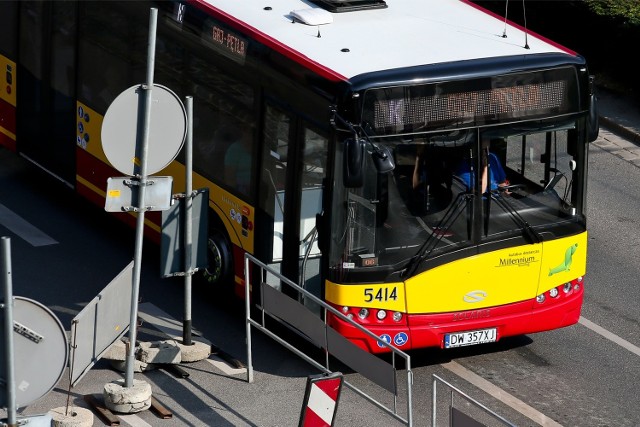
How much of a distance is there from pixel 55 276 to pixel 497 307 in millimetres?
4499

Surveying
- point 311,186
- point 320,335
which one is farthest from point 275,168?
point 320,335

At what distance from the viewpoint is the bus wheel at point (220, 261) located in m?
13.4

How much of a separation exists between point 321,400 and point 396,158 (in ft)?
7.64

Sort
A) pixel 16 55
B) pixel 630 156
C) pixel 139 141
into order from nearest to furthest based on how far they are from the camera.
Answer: pixel 139 141
pixel 16 55
pixel 630 156

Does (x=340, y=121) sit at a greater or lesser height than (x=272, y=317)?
greater

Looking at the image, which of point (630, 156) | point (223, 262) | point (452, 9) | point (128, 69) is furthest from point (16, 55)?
point (630, 156)

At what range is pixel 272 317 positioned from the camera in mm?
12133

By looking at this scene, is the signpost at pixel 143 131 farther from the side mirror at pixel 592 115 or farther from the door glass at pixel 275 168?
the side mirror at pixel 592 115

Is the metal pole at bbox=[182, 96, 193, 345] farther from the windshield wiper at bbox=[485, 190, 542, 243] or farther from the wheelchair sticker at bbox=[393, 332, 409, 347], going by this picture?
the windshield wiper at bbox=[485, 190, 542, 243]

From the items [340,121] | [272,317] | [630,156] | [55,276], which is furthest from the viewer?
[630,156]

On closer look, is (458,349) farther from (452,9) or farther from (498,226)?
(452,9)

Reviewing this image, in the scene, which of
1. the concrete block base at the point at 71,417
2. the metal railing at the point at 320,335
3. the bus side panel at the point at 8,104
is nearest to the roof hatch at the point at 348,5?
the metal railing at the point at 320,335

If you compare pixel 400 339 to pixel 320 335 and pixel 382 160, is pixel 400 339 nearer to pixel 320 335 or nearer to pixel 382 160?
pixel 320 335

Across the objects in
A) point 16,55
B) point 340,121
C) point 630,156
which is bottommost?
point 630,156
